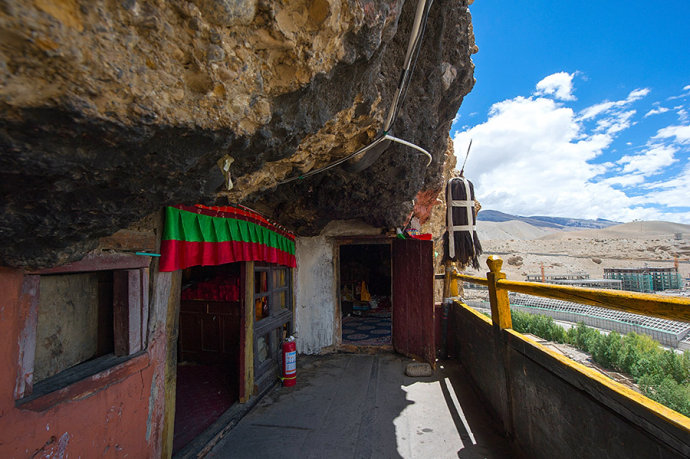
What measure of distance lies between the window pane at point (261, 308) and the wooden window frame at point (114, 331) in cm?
245

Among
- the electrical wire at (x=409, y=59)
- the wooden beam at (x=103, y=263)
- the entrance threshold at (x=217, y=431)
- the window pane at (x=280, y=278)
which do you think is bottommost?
the entrance threshold at (x=217, y=431)

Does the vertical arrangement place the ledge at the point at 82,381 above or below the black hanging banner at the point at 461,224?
below

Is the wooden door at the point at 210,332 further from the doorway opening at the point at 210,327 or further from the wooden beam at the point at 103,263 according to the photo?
the wooden beam at the point at 103,263

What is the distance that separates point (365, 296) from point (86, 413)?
10.7 meters

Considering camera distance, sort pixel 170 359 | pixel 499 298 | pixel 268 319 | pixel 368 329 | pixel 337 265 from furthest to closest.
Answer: pixel 368 329
pixel 337 265
pixel 268 319
pixel 499 298
pixel 170 359

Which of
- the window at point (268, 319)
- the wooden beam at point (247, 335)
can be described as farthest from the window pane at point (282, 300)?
the wooden beam at point (247, 335)

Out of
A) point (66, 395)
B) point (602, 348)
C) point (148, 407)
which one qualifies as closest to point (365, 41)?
point (66, 395)

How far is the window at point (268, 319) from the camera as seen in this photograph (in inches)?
190


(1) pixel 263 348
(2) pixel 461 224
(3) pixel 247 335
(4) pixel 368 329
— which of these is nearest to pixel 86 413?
(3) pixel 247 335

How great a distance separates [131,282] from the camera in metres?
2.52

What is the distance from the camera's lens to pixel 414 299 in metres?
6.59

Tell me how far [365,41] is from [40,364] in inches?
113

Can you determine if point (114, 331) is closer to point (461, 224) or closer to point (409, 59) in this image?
point (409, 59)

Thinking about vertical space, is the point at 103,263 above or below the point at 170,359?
above
